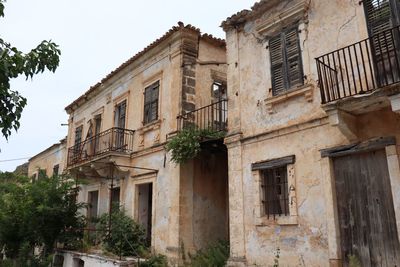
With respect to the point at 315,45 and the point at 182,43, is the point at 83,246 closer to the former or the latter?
the point at 182,43

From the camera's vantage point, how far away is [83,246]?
13.8 m

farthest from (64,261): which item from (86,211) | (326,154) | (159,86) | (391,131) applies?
(391,131)

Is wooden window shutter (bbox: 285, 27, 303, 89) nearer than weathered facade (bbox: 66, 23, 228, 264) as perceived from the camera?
Yes

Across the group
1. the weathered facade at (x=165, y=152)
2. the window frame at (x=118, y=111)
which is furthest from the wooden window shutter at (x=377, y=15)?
the window frame at (x=118, y=111)

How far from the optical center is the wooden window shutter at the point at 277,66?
862 centimetres

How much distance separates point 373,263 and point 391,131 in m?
2.30

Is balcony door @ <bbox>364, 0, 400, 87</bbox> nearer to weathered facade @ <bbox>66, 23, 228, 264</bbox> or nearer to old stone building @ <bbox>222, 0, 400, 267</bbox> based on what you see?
old stone building @ <bbox>222, 0, 400, 267</bbox>

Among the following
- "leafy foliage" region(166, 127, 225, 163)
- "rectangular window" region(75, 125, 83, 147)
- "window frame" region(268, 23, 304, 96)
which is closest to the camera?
"window frame" region(268, 23, 304, 96)

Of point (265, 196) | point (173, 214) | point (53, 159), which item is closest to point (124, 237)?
point (173, 214)

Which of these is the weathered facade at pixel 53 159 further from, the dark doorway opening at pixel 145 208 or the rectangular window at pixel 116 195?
the dark doorway opening at pixel 145 208

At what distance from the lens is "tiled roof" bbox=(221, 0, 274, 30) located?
9.24 m

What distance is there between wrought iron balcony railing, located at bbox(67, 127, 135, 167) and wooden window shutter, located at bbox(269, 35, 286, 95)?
6.58m

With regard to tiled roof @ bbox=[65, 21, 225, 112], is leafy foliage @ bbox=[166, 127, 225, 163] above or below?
below

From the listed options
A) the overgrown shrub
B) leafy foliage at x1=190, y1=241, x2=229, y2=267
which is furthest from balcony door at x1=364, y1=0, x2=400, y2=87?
the overgrown shrub
